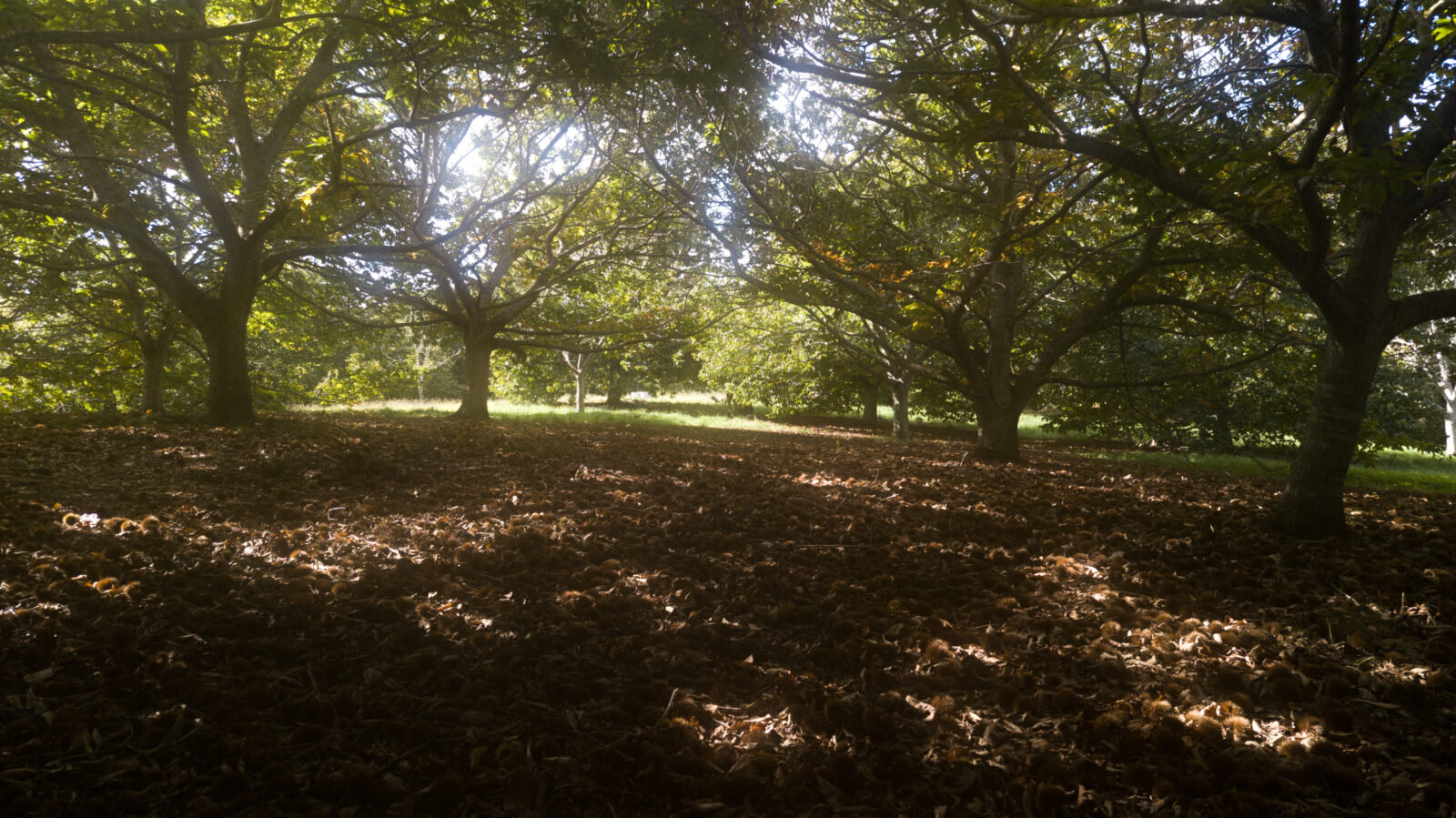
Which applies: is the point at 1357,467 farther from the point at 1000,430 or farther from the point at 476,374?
the point at 476,374

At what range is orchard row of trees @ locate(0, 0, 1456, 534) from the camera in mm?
4324

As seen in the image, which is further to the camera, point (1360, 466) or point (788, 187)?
point (1360, 466)

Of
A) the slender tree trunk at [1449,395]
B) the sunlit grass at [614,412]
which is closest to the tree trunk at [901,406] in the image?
the sunlit grass at [614,412]

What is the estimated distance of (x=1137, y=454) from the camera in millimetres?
13500

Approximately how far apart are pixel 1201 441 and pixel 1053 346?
8.61 metres

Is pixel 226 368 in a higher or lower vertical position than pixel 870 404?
higher

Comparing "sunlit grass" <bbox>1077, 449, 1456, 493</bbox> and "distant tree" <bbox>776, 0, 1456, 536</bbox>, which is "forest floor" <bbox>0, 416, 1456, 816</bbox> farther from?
"sunlit grass" <bbox>1077, 449, 1456, 493</bbox>

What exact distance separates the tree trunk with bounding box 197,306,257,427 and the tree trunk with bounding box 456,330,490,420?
4908 millimetres

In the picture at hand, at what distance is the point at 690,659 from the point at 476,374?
12.0 metres

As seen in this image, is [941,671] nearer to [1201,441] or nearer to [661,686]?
[661,686]

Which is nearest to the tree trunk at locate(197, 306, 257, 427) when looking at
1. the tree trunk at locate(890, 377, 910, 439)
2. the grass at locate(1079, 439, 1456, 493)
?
the grass at locate(1079, 439, 1456, 493)

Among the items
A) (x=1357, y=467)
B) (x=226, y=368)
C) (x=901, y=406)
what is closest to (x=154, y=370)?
(x=226, y=368)

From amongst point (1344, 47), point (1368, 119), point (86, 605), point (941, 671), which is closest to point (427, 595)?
point (86, 605)

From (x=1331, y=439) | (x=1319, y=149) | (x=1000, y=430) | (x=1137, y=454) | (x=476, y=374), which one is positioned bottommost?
(x=1137, y=454)
